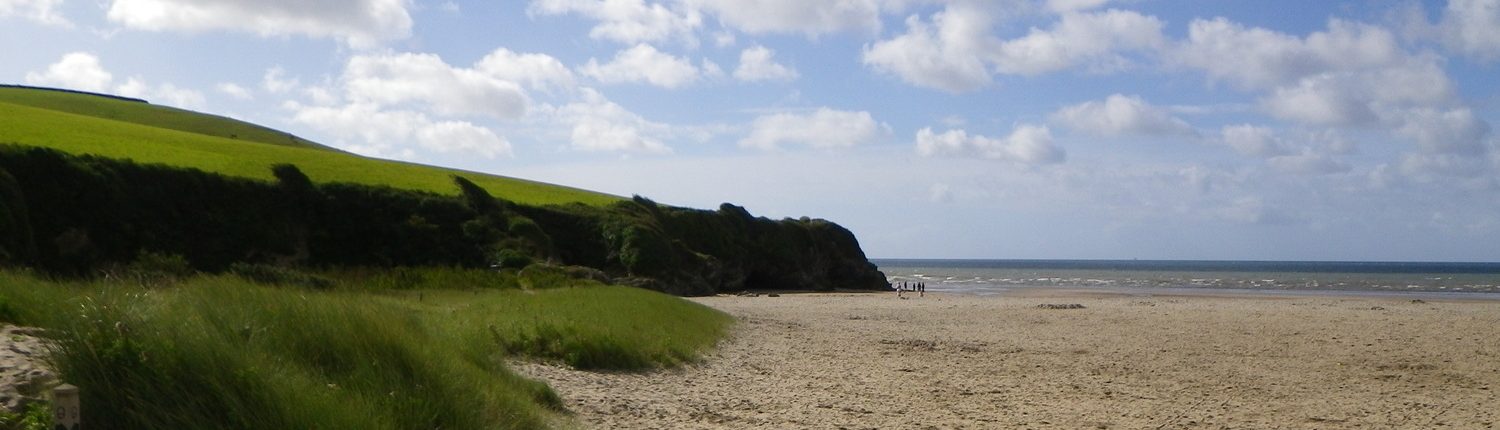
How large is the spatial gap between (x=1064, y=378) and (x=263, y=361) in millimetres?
13989

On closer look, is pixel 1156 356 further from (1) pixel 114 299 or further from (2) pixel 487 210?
(2) pixel 487 210

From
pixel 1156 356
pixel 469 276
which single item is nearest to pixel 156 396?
pixel 1156 356

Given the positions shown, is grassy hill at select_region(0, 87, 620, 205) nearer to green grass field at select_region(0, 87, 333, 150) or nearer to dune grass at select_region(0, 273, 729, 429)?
green grass field at select_region(0, 87, 333, 150)

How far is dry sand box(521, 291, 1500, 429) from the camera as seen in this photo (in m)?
13.5

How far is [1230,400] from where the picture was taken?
16.2 meters

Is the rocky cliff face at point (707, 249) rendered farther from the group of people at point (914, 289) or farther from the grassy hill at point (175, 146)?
the grassy hill at point (175, 146)

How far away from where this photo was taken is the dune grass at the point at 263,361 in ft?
21.3

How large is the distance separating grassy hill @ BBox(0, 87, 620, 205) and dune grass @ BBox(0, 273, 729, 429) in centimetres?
3380

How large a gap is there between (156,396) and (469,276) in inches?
947

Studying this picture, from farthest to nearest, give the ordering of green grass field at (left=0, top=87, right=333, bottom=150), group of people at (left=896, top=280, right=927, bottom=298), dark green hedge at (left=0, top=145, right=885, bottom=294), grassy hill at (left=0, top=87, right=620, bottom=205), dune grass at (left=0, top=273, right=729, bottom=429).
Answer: green grass field at (left=0, top=87, right=333, bottom=150)
group of people at (left=896, top=280, right=927, bottom=298)
grassy hill at (left=0, top=87, right=620, bottom=205)
dark green hedge at (left=0, top=145, right=885, bottom=294)
dune grass at (left=0, top=273, right=729, bottom=429)

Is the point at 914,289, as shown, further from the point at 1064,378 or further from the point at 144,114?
the point at 144,114

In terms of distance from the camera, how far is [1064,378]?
18.6 m

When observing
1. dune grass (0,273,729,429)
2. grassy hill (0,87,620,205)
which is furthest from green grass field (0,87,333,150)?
dune grass (0,273,729,429)

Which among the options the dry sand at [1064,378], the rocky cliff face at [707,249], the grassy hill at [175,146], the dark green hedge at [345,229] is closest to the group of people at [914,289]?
the rocky cliff face at [707,249]
